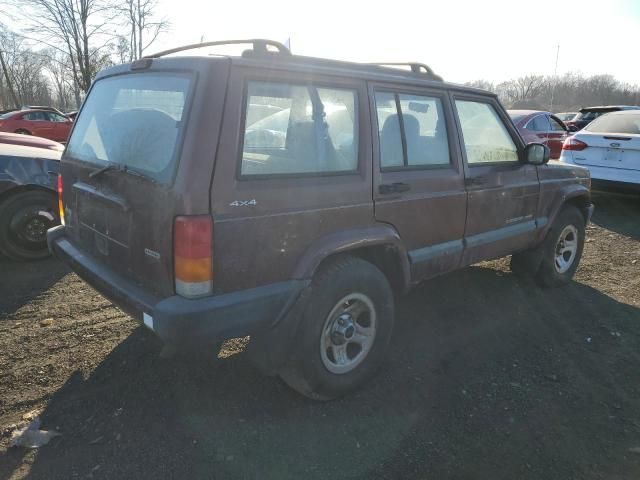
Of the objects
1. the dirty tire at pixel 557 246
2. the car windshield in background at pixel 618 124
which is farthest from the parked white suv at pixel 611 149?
the dirty tire at pixel 557 246

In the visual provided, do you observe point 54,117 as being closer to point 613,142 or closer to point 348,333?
point 613,142

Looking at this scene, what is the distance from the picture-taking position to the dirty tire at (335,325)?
2580 millimetres

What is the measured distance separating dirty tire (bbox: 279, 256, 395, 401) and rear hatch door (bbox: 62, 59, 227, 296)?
0.79 meters

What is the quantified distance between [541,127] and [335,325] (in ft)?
32.0

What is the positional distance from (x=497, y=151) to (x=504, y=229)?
0.65m

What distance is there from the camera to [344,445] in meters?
2.51

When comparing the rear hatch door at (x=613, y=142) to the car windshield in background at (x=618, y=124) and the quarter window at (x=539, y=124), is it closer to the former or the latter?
the car windshield in background at (x=618, y=124)

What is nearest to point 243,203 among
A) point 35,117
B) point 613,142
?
point 613,142

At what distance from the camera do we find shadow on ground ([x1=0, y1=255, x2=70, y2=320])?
159 inches

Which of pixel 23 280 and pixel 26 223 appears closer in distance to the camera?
pixel 23 280

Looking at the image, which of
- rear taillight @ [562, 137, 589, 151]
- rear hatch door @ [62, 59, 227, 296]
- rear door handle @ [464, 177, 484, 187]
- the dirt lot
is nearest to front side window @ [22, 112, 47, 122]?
the dirt lot

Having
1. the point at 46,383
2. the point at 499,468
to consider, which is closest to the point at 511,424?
the point at 499,468

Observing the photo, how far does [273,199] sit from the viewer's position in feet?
7.68

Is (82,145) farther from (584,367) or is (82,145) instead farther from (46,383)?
(584,367)
